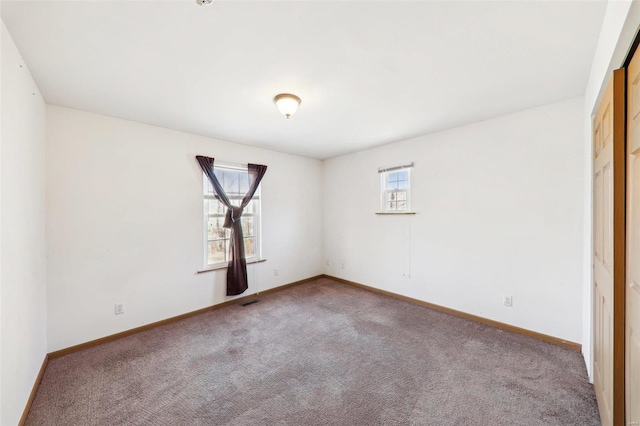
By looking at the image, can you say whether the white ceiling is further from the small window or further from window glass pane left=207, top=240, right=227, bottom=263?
window glass pane left=207, top=240, right=227, bottom=263

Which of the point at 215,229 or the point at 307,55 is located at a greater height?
the point at 307,55

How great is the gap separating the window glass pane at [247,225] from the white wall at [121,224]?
0.68 metres

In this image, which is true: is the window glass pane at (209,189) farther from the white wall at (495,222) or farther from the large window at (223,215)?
the white wall at (495,222)

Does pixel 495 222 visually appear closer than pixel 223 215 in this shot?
Yes

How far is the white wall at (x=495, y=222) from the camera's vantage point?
2.62m

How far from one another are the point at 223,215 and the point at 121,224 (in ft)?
4.12

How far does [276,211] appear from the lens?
4.58 meters

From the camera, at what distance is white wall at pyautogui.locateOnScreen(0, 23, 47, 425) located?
1.53m

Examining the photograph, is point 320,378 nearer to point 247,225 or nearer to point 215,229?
point 215,229

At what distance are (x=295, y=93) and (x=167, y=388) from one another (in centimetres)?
274

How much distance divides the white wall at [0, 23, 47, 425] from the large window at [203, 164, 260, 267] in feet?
5.47

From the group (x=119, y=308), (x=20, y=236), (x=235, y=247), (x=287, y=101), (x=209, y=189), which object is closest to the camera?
(x=20, y=236)

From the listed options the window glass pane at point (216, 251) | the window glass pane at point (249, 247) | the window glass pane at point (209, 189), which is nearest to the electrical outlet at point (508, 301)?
the window glass pane at point (249, 247)

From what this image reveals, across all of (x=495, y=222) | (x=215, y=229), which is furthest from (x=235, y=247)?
(x=495, y=222)
